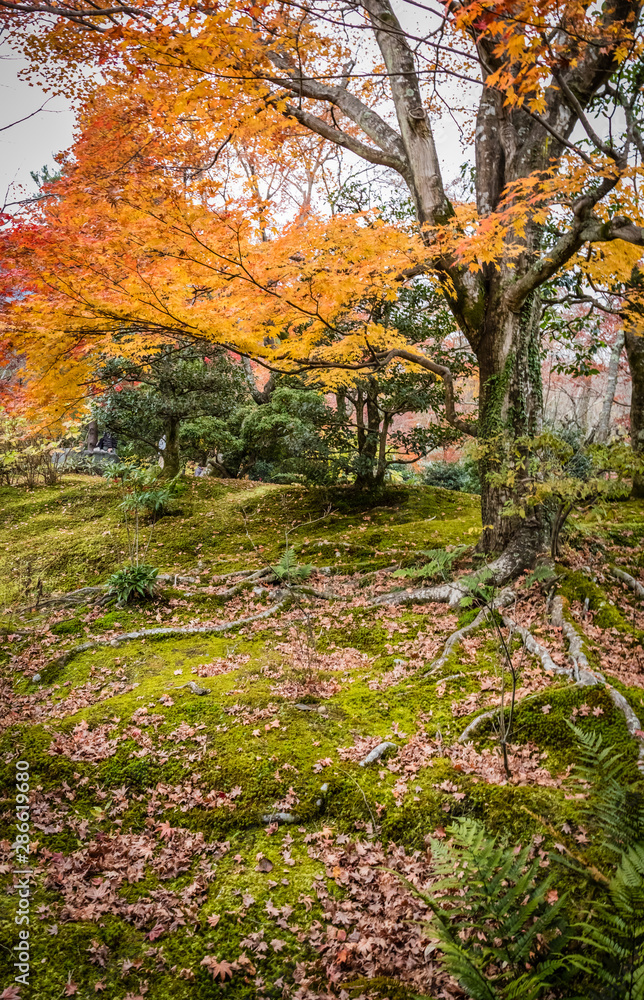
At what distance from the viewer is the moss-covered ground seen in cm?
221

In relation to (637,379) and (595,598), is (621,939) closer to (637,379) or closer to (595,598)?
(595,598)

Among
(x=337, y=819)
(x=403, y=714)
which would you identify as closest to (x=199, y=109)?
(x=403, y=714)

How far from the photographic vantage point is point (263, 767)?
10.6ft

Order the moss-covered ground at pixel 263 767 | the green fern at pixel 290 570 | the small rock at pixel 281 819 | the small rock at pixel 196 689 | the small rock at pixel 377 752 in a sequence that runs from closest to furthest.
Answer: the moss-covered ground at pixel 263 767
the small rock at pixel 281 819
the small rock at pixel 377 752
the small rock at pixel 196 689
the green fern at pixel 290 570

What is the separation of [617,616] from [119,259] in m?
6.01

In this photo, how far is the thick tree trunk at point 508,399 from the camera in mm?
5281

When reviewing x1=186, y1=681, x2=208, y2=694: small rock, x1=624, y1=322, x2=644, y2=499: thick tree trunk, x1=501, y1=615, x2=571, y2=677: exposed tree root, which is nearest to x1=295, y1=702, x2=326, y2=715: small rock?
x1=186, y1=681, x2=208, y2=694: small rock

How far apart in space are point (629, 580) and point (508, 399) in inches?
94.9

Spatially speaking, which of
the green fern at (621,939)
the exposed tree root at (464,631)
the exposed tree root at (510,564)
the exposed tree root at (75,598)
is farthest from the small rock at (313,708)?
the exposed tree root at (75,598)

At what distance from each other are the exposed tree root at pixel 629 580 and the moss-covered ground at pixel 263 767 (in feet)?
0.73

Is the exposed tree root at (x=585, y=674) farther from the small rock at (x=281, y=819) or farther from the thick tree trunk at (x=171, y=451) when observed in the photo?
the thick tree trunk at (x=171, y=451)

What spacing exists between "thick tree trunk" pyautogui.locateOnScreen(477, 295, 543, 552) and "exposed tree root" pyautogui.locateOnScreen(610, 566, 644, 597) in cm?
109

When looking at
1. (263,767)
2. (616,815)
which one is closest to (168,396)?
(263,767)

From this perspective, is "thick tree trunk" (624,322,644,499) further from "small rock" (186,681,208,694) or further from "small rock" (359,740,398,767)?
"small rock" (186,681,208,694)
